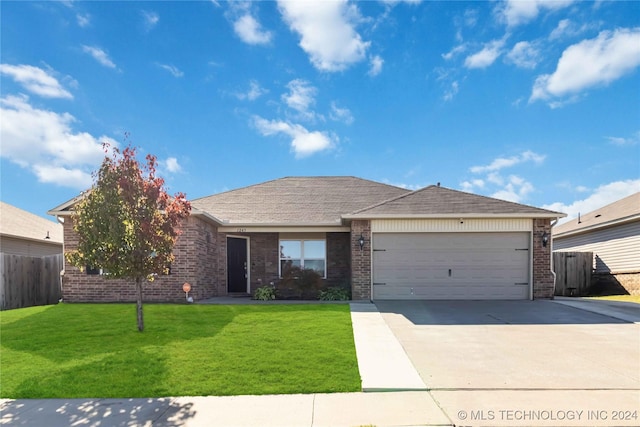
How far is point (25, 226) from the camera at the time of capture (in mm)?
16938

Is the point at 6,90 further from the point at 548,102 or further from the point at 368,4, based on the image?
the point at 548,102

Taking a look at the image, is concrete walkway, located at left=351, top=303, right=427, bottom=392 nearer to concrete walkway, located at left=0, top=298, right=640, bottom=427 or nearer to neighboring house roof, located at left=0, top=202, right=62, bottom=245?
concrete walkway, located at left=0, top=298, right=640, bottom=427

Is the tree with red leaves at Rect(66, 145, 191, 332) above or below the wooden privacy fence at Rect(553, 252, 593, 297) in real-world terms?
above

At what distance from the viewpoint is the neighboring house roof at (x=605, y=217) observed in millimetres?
14904

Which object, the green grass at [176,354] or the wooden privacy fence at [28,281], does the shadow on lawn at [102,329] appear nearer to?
the green grass at [176,354]

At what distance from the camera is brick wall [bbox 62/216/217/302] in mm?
11336

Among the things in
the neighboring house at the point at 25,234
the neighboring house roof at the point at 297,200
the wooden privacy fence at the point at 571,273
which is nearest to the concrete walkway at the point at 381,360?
the neighboring house roof at the point at 297,200

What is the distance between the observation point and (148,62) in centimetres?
1116

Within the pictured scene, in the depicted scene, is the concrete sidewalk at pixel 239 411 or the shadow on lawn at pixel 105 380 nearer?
the concrete sidewalk at pixel 239 411

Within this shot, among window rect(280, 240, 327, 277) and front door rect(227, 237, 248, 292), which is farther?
front door rect(227, 237, 248, 292)

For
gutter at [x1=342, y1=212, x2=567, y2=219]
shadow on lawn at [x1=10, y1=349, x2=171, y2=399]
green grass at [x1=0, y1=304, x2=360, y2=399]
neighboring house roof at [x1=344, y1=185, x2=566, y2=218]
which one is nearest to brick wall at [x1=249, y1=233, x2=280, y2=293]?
neighboring house roof at [x1=344, y1=185, x2=566, y2=218]

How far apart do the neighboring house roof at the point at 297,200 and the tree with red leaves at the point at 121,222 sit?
6013 mm

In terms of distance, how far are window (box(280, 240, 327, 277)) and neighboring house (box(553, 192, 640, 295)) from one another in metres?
11.7

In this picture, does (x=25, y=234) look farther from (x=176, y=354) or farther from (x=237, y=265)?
(x=176, y=354)
